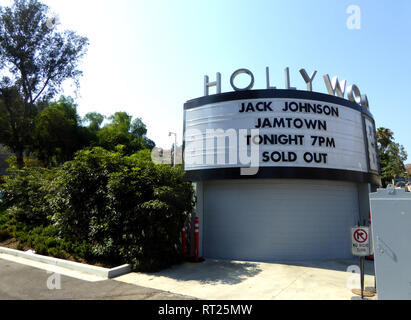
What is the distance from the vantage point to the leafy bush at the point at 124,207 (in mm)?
7855

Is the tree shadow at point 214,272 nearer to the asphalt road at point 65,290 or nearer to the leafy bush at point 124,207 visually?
the leafy bush at point 124,207

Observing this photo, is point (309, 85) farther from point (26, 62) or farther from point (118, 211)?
point (26, 62)

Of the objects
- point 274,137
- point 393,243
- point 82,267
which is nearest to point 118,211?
point 82,267

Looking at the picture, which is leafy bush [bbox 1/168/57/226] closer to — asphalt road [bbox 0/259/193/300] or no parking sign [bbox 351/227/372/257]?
Answer: asphalt road [bbox 0/259/193/300]

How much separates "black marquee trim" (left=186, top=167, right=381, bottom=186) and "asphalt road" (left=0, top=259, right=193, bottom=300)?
14.8 feet

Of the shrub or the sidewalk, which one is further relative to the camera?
the shrub

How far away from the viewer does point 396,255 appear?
4.29m

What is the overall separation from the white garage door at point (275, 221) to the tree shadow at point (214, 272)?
900 mm

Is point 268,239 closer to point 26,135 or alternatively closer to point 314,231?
point 314,231

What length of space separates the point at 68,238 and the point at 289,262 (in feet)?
27.0

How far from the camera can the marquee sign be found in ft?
30.1

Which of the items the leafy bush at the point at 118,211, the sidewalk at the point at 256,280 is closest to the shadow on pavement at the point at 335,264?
the sidewalk at the point at 256,280

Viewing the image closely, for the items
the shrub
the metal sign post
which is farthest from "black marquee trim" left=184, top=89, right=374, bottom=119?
the shrub

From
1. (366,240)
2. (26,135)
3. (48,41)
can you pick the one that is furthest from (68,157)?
(366,240)
